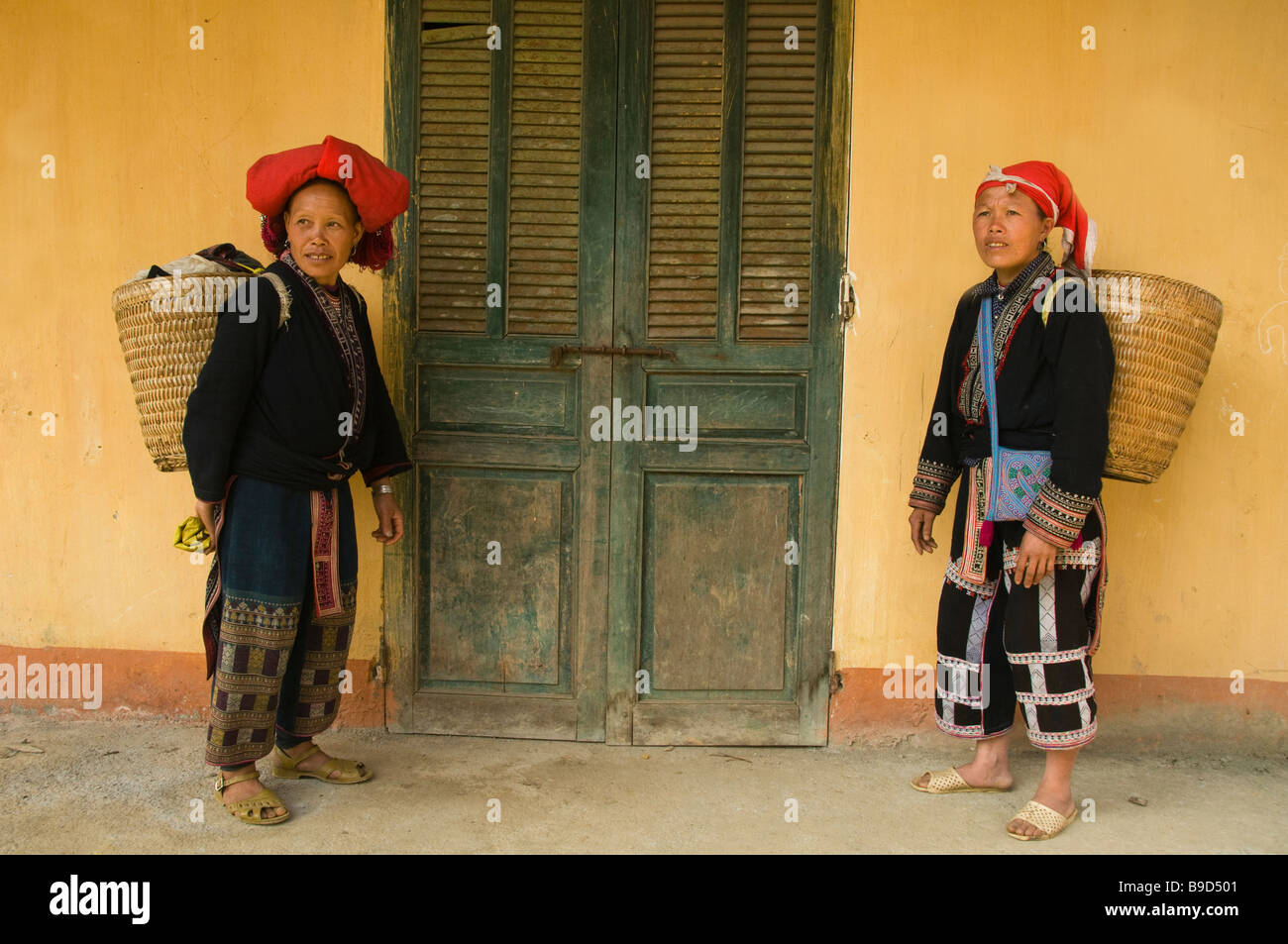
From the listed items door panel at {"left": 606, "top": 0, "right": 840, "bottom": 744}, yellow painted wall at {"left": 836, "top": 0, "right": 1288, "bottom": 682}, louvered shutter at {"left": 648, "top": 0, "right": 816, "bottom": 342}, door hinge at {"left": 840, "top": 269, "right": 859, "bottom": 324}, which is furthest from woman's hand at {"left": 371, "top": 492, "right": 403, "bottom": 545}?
door hinge at {"left": 840, "top": 269, "right": 859, "bottom": 324}

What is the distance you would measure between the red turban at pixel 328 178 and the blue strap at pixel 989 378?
1774 millimetres

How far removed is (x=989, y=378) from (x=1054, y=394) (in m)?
0.19

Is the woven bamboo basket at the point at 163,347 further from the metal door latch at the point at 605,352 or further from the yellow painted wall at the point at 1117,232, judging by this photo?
the yellow painted wall at the point at 1117,232

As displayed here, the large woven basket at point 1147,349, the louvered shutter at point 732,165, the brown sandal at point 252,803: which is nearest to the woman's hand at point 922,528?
the large woven basket at point 1147,349

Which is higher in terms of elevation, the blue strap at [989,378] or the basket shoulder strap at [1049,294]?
the basket shoulder strap at [1049,294]

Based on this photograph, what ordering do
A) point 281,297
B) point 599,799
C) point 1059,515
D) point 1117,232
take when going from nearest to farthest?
point 1059,515 < point 281,297 < point 599,799 < point 1117,232

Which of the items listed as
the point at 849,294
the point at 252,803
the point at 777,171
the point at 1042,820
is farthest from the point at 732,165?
the point at 252,803

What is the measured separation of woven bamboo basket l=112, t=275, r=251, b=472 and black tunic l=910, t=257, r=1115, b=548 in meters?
2.23

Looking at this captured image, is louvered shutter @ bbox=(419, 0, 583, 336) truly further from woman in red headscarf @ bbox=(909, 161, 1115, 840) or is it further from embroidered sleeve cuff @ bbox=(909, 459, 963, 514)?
woman in red headscarf @ bbox=(909, 161, 1115, 840)

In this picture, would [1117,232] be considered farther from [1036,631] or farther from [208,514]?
[208,514]

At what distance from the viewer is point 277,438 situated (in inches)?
114

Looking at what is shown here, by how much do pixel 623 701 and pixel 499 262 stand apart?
1607mm

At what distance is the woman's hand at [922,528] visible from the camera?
3258 millimetres

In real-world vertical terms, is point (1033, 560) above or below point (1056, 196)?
below
